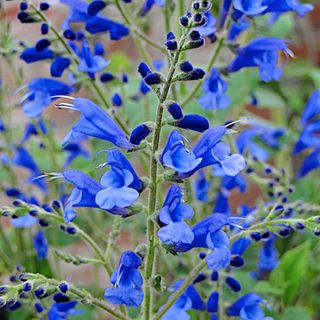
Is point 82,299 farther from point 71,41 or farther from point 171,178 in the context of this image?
point 71,41

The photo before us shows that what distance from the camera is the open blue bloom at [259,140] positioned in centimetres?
85

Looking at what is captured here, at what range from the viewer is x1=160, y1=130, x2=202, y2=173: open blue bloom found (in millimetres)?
506

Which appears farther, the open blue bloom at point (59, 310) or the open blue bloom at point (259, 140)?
the open blue bloom at point (259, 140)

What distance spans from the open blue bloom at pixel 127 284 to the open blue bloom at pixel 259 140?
13.6 inches

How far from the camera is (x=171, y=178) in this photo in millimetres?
524

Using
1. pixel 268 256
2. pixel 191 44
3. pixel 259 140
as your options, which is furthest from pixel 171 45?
pixel 259 140

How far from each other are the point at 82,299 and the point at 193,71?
0.58 feet

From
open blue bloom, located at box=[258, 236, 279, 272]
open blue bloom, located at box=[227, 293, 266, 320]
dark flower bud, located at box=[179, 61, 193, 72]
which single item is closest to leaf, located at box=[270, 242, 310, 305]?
open blue bloom, located at box=[258, 236, 279, 272]

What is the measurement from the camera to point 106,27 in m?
0.76

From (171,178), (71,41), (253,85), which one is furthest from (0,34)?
(171,178)

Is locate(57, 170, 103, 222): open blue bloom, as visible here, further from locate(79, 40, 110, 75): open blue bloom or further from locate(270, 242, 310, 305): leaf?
locate(270, 242, 310, 305): leaf

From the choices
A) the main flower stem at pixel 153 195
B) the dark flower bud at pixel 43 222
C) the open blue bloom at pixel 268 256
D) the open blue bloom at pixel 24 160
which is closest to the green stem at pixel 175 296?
the main flower stem at pixel 153 195

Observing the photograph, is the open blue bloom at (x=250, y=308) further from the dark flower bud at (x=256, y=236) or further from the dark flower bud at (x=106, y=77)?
the dark flower bud at (x=106, y=77)

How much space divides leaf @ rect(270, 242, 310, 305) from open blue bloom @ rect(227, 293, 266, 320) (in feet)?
0.48
